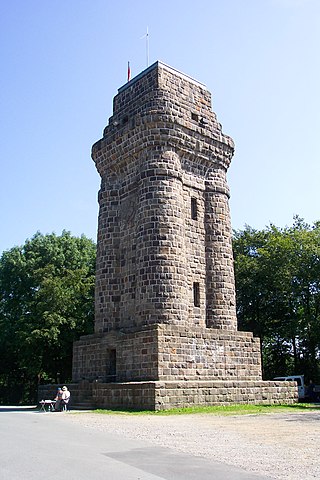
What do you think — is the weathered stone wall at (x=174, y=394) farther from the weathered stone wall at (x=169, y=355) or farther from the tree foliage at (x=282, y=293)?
the tree foliage at (x=282, y=293)

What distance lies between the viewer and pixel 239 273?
3841cm

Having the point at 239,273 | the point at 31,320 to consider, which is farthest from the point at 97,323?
the point at 239,273

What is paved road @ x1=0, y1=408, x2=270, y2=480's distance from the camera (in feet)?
21.1

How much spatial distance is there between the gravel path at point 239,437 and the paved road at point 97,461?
18.6 inches

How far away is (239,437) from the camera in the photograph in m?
10.3

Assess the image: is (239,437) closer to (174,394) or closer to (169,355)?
(174,394)

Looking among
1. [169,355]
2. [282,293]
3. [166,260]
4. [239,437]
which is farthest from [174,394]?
[282,293]

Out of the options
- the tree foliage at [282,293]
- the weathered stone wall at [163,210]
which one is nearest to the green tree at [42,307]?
the weathered stone wall at [163,210]

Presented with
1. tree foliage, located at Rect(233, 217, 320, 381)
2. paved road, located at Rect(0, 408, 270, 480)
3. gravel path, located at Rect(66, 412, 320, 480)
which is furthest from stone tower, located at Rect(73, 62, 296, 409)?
tree foliage, located at Rect(233, 217, 320, 381)

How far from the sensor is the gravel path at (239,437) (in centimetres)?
Result: 734

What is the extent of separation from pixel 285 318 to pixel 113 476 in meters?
33.7

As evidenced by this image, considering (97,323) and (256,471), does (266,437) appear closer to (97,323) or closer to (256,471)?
(256,471)

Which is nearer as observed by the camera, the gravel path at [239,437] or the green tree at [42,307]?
the gravel path at [239,437]

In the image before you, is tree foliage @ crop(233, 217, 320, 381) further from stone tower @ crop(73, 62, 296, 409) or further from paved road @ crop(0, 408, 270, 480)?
paved road @ crop(0, 408, 270, 480)
